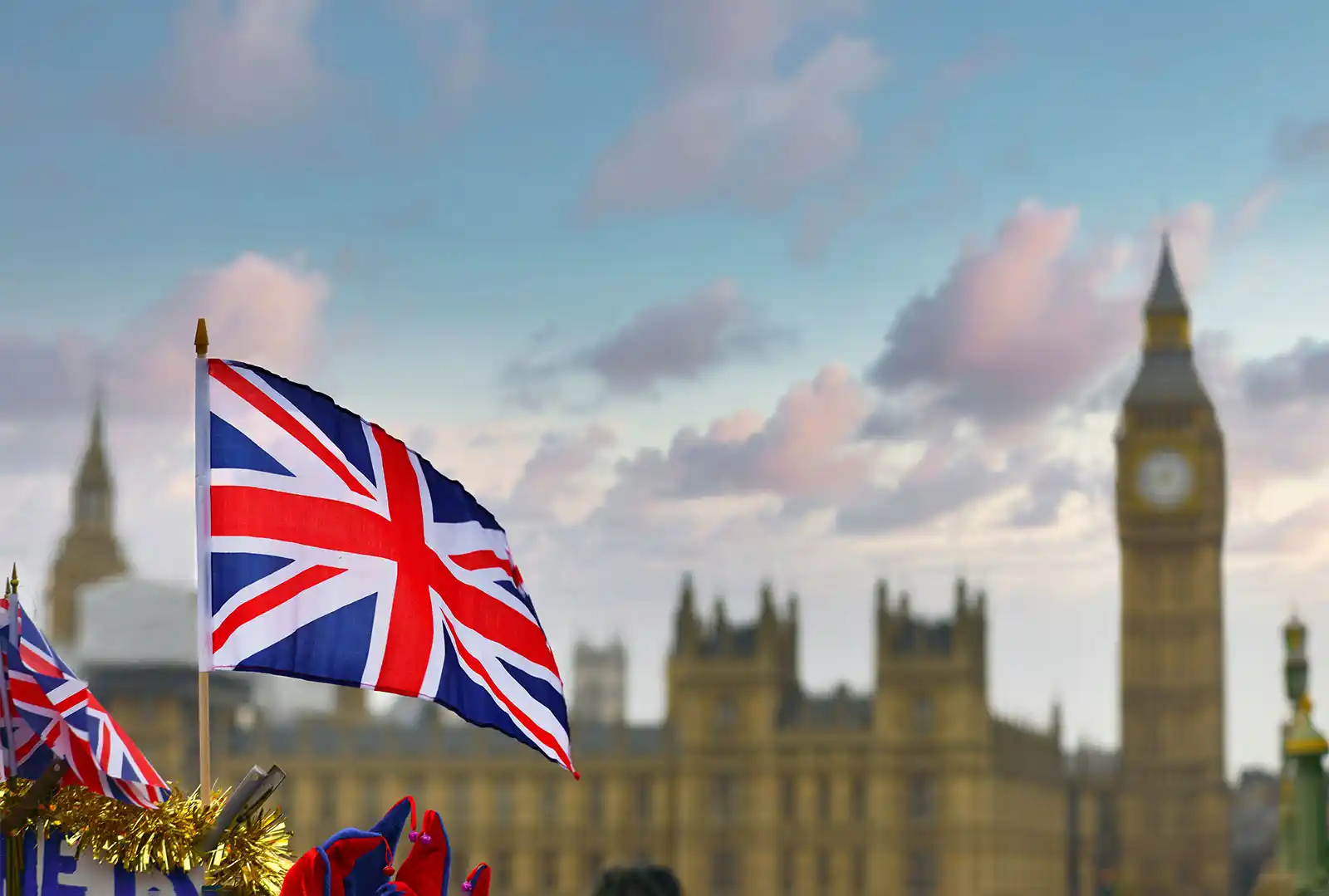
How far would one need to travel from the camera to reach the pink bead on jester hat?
4.65 meters

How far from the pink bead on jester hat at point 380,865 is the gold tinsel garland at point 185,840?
351 millimetres

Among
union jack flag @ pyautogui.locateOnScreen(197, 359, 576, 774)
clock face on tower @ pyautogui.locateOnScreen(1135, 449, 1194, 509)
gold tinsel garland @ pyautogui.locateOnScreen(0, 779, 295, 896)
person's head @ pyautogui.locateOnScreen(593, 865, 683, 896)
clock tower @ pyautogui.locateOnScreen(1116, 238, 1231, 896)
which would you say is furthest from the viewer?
clock face on tower @ pyautogui.locateOnScreen(1135, 449, 1194, 509)

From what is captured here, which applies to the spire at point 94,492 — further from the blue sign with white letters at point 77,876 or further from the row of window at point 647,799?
the blue sign with white letters at point 77,876

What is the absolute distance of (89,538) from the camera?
10850 cm

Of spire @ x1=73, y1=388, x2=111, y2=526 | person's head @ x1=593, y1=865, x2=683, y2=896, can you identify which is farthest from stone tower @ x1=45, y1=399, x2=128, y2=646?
person's head @ x1=593, y1=865, x2=683, y2=896

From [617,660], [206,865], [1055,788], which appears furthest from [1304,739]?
[617,660]

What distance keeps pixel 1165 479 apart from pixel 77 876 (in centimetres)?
8536

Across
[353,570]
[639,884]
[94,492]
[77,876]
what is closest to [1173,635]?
[94,492]

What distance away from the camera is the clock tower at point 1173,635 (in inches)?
3359

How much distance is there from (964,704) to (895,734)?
246cm

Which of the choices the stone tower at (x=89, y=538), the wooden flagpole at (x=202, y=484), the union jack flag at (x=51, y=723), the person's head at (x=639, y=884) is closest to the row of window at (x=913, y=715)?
the stone tower at (x=89, y=538)

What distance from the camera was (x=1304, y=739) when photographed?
11.4 meters

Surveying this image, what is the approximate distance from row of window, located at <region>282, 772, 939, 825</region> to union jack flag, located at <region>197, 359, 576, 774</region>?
220ft

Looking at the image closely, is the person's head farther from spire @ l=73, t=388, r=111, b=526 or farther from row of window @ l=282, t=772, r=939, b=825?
spire @ l=73, t=388, r=111, b=526
